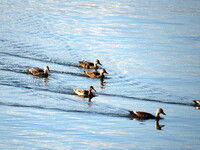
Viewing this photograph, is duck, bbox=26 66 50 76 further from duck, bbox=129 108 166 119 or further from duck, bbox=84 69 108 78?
duck, bbox=129 108 166 119

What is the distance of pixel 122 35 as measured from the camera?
40250 mm

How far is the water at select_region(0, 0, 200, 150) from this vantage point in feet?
61.8

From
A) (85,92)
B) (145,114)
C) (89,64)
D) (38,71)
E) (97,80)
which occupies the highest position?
(89,64)

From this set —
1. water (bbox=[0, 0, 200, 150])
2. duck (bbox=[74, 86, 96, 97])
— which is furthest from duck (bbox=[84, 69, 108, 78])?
duck (bbox=[74, 86, 96, 97])

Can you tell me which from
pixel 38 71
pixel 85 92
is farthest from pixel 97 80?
pixel 85 92

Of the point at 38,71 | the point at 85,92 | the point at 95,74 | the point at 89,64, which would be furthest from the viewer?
the point at 89,64

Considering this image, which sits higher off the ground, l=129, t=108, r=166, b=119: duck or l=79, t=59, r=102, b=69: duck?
l=79, t=59, r=102, b=69: duck

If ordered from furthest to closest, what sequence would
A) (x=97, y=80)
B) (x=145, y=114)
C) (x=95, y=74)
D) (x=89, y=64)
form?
(x=89, y=64)
(x=95, y=74)
(x=97, y=80)
(x=145, y=114)

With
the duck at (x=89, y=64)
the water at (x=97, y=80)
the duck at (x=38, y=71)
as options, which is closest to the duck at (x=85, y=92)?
the water at (x=97, y=80)

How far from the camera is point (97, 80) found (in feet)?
92.8

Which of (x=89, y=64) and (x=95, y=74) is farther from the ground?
(x=89, y=64)

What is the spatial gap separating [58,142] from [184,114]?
6.63 m

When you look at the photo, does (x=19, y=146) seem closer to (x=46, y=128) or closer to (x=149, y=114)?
(x=46, y=128)

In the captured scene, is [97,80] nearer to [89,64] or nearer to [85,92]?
[89,64]
